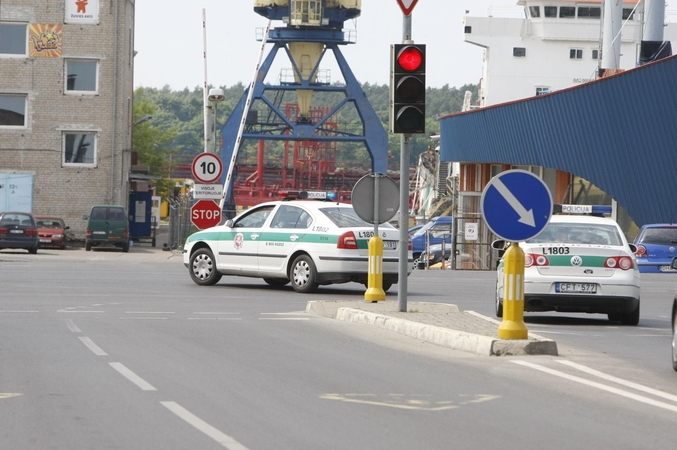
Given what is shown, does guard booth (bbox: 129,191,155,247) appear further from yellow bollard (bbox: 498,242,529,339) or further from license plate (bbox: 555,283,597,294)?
yellow bollard (bbox: 498,242,529,339)

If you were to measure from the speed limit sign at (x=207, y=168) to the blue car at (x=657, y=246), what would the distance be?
13.1 m

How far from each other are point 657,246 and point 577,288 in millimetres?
18417

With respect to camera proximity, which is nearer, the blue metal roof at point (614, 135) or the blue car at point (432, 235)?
the blue metal roof at point (614, 135)

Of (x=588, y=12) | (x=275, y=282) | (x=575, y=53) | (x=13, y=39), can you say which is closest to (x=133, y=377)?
(x=275, y=282)

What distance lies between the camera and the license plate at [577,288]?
1609cm

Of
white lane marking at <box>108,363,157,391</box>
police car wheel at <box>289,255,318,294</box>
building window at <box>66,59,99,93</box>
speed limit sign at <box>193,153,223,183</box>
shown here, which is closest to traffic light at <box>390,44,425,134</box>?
white lane marking at <box>108,363,157,391</box>

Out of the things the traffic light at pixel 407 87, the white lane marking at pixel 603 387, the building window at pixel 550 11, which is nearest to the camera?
the white lane marking at pixel 603 387

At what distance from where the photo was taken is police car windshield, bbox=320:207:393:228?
70.6 feet

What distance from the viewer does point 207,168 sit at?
87.5 feet

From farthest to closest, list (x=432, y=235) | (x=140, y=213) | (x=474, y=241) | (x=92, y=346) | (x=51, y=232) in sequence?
(x=140, y=213) < (x=474, y=241) < (x=51, y=232) < (x=432, y=235) < (x=92, y=346)

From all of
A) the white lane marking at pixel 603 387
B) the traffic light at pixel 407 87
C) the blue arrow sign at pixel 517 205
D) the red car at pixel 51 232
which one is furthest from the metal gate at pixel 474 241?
the white lane marking at pixel 603 387

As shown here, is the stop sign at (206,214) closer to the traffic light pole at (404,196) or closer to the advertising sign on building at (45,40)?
the traffic light pole at (404,196)

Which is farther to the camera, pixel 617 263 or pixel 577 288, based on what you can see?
pixel 617 263

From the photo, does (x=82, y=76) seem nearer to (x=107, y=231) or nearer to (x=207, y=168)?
(x=107, y=231)
